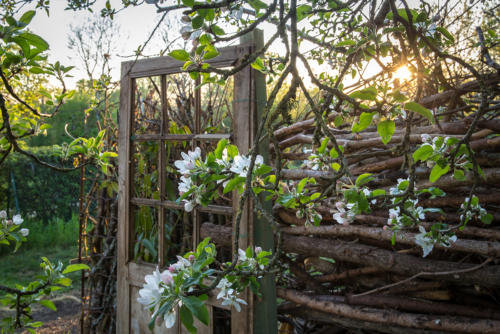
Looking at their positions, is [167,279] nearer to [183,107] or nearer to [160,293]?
[160,293]

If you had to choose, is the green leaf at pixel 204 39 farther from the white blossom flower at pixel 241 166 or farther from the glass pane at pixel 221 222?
the glass pane at pixel 221 222

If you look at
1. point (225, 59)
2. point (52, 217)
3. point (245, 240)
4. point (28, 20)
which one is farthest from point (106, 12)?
point (52, 217)

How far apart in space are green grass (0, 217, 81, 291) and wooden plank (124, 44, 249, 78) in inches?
135

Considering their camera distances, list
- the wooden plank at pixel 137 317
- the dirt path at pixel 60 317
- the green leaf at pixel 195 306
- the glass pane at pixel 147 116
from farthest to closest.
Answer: the dirt path at pixel 60 317, the glass pane at pixel 147 116, the wooden plank at pixel 137 317, the green leaf at pixel 195 306

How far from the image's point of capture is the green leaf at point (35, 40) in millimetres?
849

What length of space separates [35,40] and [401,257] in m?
1.58

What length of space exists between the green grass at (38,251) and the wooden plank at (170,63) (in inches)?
135

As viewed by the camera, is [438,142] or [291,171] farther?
[291,171]

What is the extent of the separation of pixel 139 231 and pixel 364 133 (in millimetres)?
1482

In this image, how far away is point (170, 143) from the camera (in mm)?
2355

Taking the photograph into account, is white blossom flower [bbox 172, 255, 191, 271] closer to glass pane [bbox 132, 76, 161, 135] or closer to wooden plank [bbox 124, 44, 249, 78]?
wooden plank [bbox 124, 44, 249, 78]

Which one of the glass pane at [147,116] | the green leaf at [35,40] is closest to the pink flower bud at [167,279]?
the green leaf at [35,40]

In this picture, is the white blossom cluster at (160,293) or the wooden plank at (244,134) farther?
the wooden plank at (244,134)

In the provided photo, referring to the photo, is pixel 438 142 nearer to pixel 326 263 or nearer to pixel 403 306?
pixel 403 306
